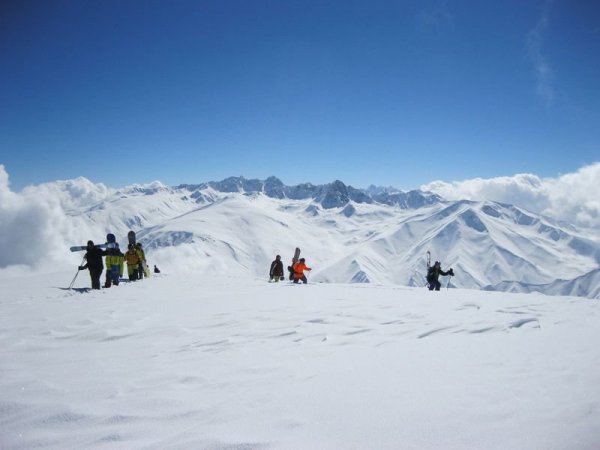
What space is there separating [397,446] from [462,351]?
3.41 m

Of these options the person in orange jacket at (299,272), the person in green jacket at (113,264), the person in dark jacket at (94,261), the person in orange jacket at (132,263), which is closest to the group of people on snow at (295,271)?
the person in orange jacket at (299,272)

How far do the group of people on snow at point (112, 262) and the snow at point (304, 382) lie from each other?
7624mm

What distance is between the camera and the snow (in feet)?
11.1

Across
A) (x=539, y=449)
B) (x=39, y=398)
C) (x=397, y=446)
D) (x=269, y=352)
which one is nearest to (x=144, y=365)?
(x=39, y=398)

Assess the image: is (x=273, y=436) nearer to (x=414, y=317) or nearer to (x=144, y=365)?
(x=144, y=365)

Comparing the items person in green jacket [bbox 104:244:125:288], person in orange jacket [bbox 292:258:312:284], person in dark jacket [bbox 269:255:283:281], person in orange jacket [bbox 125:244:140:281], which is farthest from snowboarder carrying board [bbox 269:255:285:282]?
person in green jacket [bbox 104:244:125:288]

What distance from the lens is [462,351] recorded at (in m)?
5.94

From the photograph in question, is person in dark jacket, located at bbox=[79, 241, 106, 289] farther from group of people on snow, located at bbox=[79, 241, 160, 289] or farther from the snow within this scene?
the snow

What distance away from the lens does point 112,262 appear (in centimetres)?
1809

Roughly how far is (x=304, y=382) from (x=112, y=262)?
16.7 m

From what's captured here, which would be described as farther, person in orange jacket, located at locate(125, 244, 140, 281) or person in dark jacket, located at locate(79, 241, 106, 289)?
person in orange jacket, located at locate(125, 244, 140, 281)

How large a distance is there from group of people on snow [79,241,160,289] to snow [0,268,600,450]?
7624 mm

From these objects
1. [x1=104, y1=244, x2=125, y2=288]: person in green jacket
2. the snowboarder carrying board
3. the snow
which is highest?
[x1=104, y1=244, x2=125, y2=288]: person in green jacket

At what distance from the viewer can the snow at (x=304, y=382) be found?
3393 mm
